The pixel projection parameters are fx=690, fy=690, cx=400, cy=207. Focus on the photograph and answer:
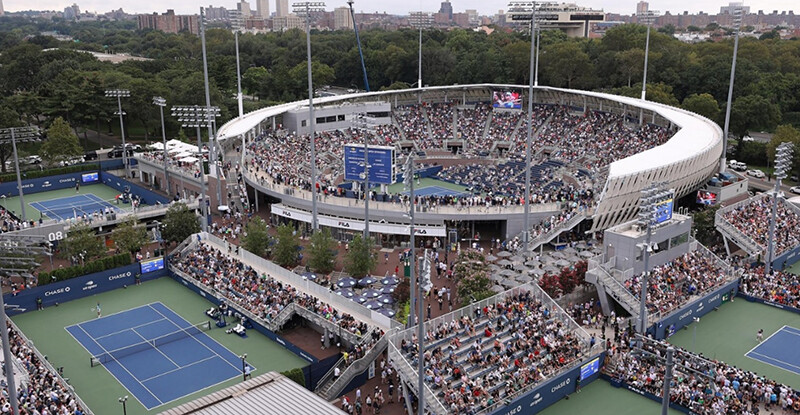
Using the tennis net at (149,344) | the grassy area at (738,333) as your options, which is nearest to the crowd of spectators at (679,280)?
the grassy area at (738,333)

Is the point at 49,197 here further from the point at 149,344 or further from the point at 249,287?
the point at 149,344

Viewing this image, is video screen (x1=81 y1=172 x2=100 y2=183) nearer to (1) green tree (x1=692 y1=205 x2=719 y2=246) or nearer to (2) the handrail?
(2) the handrail

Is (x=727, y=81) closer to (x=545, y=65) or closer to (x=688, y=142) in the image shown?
(x=545, y=65)

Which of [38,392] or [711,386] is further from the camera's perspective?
[711,386]

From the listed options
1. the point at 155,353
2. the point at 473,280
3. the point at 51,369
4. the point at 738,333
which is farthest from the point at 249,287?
the point at 738,333

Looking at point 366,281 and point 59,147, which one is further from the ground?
point 59,147

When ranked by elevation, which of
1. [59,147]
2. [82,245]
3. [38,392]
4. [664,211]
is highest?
[664,211]

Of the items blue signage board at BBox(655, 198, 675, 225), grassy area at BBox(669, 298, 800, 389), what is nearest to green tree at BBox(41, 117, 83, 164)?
blue signage board at BBox(655, 198, 675, 225)

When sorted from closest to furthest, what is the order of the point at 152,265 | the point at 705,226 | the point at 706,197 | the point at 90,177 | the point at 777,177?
the point at 777,177, the point at 152,265, the point at 705,226, the point at 706,197, the point at 90,177

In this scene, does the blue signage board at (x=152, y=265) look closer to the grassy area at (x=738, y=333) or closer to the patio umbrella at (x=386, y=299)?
the patio umbrella at (x=386, y=299)
